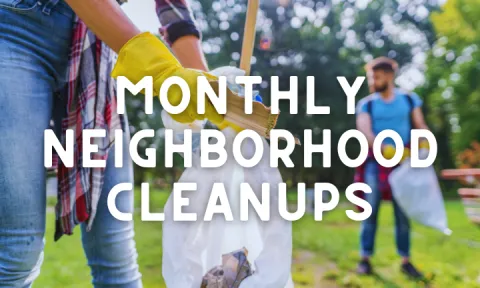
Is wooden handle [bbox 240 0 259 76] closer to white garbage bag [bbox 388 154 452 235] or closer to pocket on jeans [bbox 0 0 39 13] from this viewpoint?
pocket on jeans [bbox 0 0 39 13]

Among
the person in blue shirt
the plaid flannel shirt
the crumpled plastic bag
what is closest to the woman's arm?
the plaid flannel shirt

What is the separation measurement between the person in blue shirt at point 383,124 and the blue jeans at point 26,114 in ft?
8.51

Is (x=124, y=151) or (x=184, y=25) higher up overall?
(x=184, y=25)

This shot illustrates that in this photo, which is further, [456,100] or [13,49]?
[456,100]

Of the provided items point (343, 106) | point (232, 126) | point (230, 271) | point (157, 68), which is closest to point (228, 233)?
point (230, 271)

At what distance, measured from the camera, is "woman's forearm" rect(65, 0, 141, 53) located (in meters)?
0.92

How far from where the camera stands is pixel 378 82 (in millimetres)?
3695

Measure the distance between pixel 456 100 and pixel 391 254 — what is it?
1650cm

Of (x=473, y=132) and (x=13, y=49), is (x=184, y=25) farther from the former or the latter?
(x=473, y=132)

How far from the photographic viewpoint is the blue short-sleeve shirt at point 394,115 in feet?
11.6

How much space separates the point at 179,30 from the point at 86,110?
256mm

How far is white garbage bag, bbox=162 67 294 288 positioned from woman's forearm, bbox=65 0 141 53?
0.29 m

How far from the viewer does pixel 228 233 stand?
130cm

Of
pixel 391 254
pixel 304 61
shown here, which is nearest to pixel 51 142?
pixel 391 254
